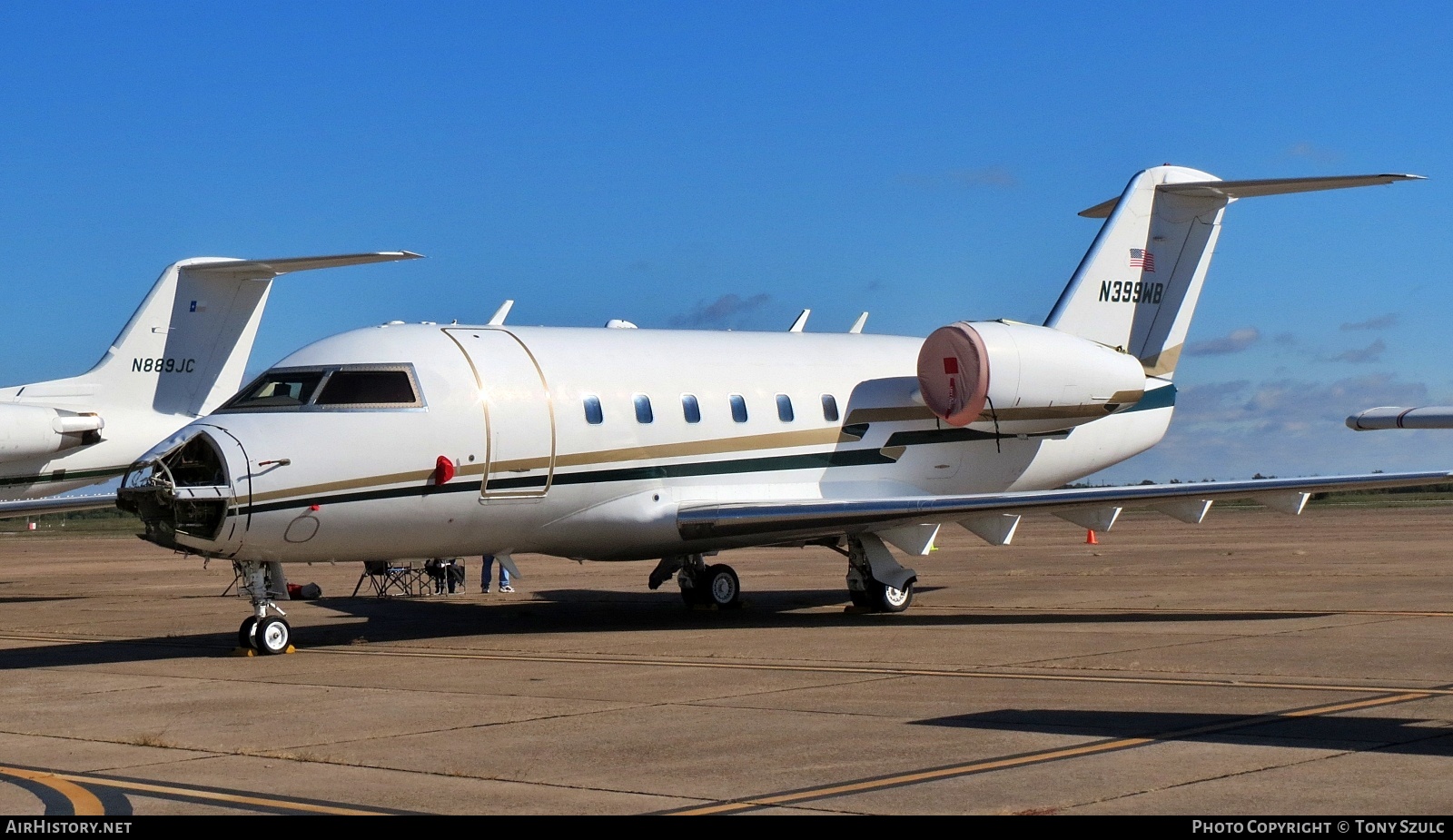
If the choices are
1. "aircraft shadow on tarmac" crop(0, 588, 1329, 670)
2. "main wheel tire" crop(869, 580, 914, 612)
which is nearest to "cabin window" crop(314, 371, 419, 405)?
"aircraft shadow on tarmac" crop(0, 588, 1329, 670)

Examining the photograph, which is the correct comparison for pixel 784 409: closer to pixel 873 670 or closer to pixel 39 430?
pixel 873 670

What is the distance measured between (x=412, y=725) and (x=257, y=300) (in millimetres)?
18519

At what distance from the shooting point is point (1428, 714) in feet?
33.4

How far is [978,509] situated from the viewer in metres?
17.8

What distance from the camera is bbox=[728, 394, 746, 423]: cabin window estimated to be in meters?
19.5

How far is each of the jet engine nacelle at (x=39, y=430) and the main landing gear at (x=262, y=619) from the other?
34.6ft

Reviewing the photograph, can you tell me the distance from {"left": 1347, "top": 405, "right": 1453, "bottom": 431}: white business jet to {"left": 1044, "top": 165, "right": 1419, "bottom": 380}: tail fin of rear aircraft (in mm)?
10611

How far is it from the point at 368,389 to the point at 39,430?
36.2 ft

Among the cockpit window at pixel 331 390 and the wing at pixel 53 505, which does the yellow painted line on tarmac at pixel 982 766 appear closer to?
the cockpit window at pixel 331 390

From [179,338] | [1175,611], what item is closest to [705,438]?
[1175,611]

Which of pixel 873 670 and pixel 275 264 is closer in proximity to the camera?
pixel 873 670

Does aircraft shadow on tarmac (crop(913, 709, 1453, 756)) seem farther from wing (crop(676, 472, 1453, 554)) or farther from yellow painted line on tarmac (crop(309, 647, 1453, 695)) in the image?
wing (crop(676, 472, 1453, 554))
